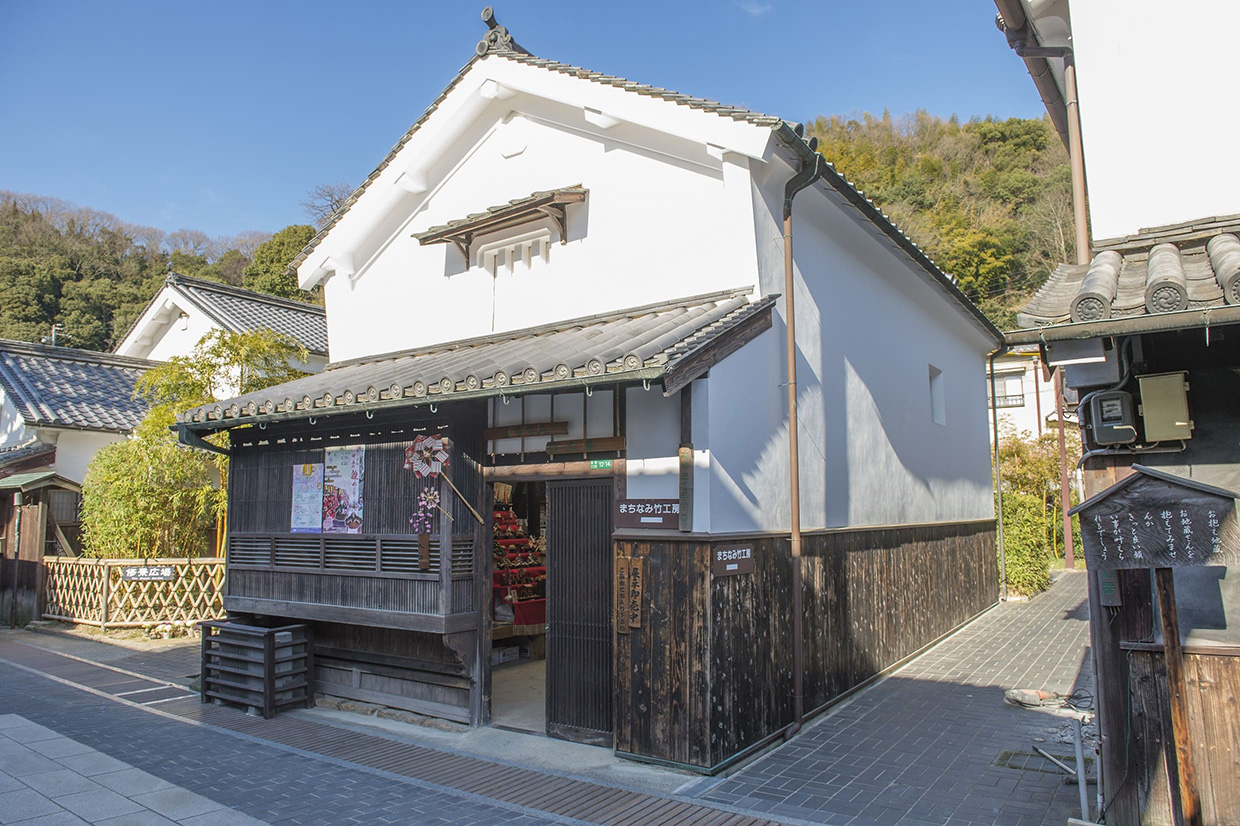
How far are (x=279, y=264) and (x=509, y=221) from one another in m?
32.3

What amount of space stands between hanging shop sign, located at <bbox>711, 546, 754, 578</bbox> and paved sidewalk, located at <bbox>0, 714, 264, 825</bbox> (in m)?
4.27

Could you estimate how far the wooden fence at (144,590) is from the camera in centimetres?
1486

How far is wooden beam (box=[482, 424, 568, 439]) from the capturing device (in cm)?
799

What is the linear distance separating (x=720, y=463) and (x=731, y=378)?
2.85 feet

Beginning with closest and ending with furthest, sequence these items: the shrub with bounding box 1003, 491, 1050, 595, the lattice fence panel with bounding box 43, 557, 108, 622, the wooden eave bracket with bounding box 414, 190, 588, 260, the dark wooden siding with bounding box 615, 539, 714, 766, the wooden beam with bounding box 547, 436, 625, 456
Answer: the dark wooden siding with bounding box 615, 539, 714, 766 < the wooden beam with bounding box 547, 436, 625, 456 < the wooden eave bracket with bounding box 414, 190, 588, 260 < the lattice fence panel with bounding box 43, 557, 108, 622 < the shrub with bounding box 1003, 491, 1050, 595

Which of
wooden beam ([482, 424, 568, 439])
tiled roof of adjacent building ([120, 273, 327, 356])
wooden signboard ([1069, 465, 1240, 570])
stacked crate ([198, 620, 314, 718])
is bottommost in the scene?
stacked crate ([198, 620, 314, 718])

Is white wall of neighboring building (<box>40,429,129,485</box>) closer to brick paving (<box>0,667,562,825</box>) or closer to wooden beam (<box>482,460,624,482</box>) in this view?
brick paving (<box>0,667,562,825</box>)

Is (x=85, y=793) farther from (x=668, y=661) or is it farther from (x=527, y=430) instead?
(x=668, y=661)

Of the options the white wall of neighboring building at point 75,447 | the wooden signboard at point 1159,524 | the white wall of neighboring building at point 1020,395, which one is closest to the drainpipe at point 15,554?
the white wall of neighboring building at point 75,447

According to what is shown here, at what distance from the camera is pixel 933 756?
7.50 m

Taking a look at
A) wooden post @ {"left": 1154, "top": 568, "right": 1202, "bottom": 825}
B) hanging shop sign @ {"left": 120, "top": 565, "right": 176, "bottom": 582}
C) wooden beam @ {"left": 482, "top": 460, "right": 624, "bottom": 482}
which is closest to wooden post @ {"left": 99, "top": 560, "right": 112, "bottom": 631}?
hanging shop sign @ {"left": 120, "top": 565, "right": 176, "bottom": 582}

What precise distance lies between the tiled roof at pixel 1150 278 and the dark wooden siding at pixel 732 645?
11.6 feet

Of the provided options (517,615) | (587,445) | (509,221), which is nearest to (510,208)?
(509,221)

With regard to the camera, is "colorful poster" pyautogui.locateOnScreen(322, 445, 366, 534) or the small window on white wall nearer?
"colorful poster" pyautogui.locateOnScreen(322, 445, 366, 534)
